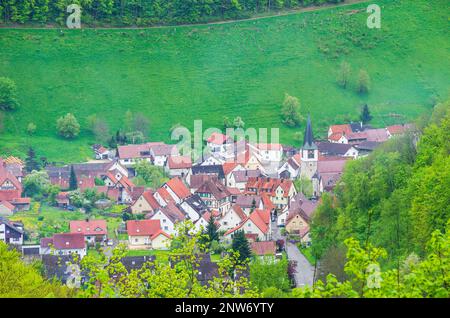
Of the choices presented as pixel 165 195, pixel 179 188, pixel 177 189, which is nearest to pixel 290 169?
pixel 179 188

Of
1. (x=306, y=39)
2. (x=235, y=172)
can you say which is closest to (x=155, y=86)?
(x=306, y=39)

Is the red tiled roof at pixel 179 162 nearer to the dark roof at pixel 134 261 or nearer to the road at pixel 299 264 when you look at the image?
the road at pixel 299 264

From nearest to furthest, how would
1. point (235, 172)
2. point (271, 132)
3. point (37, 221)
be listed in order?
point (37, 221), point (235, 172), point (271, 132)

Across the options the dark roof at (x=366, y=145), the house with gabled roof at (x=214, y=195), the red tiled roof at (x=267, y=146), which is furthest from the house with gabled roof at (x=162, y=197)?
the dark roof at (x=366, y=145)

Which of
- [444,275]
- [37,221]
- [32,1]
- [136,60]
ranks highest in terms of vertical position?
[32,1]

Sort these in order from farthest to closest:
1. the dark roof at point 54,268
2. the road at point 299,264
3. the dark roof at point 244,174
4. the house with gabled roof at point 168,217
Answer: the dark roof at point 244,174
the house with gabled roof at point 168,217
the road at point 299,264
the dark roof at point 54,268

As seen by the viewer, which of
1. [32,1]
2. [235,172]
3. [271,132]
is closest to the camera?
[235,172]
